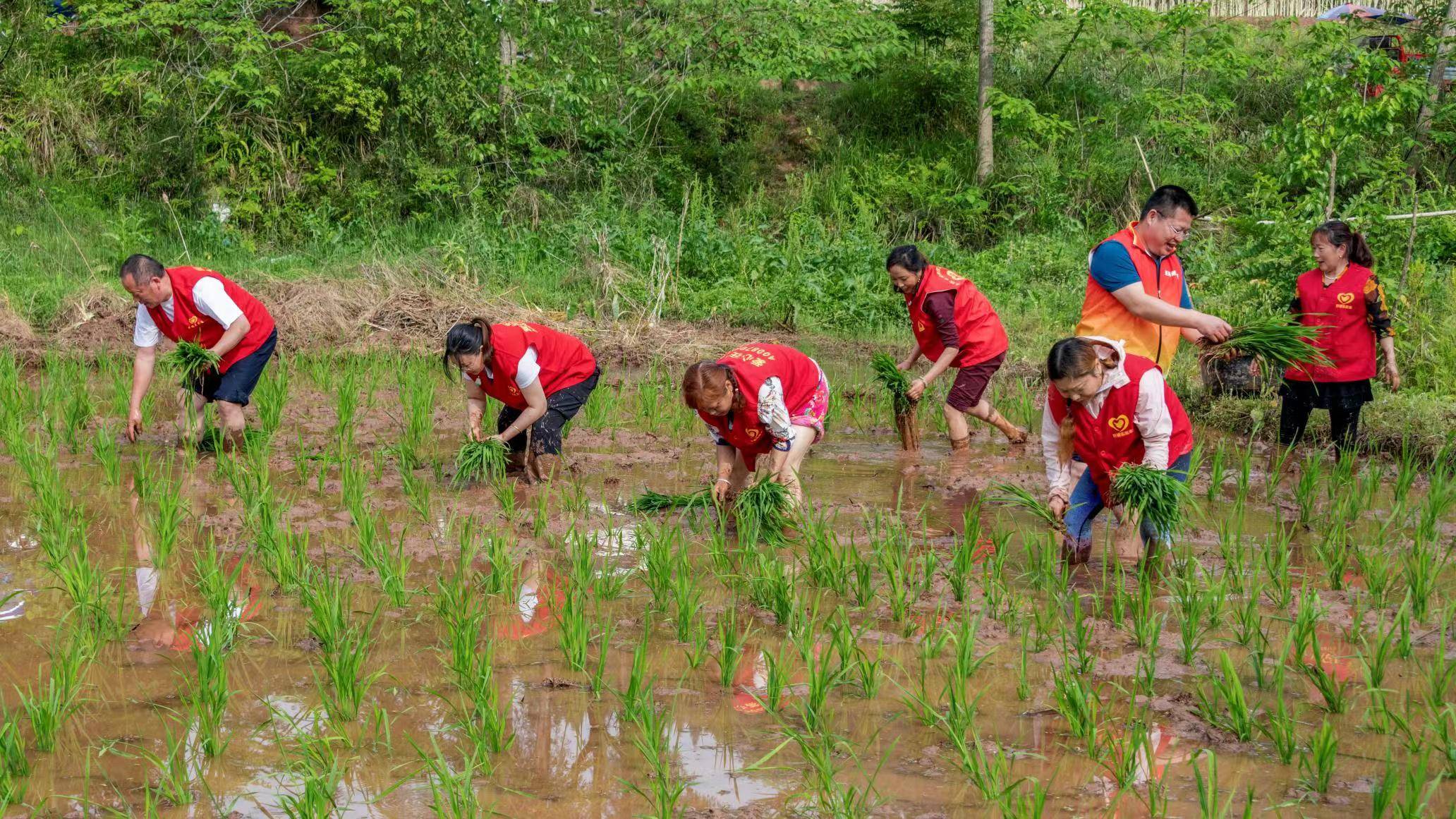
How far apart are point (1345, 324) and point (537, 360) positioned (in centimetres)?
379

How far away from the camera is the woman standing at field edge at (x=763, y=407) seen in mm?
4930

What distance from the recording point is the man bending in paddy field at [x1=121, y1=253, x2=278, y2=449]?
6.43 m

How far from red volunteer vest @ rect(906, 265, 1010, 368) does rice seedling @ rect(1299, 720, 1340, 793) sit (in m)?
3.75

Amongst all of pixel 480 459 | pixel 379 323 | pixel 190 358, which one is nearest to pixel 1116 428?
pixel 480 459

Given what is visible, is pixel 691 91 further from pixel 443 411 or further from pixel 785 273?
pixel 443 411

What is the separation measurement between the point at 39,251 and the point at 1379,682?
11.9 meters

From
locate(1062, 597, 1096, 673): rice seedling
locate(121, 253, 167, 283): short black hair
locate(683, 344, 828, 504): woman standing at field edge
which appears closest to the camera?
locate(1062, 597, 1096, 673): rice seedling

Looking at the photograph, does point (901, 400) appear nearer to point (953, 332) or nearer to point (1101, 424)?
point (953, 332)

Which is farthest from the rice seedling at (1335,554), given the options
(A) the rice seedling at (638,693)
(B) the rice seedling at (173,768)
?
(B) the rice seedling at (173,768)

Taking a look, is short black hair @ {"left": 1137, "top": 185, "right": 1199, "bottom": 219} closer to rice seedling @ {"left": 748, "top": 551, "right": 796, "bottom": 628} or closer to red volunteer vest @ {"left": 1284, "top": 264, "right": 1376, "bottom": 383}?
red volunteer vest @ {"left": 1284, "top": 264, "right": 1376, "bottom": 383}

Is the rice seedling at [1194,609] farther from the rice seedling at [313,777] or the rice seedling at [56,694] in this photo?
the rice seedling at [56,694]

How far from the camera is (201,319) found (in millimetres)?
6621

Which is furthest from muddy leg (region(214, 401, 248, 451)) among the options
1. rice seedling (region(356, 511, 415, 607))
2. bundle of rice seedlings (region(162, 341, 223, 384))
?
rice seedling (region(356, 511, 415, 607))

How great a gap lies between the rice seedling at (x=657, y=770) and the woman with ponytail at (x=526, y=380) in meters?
2.46
